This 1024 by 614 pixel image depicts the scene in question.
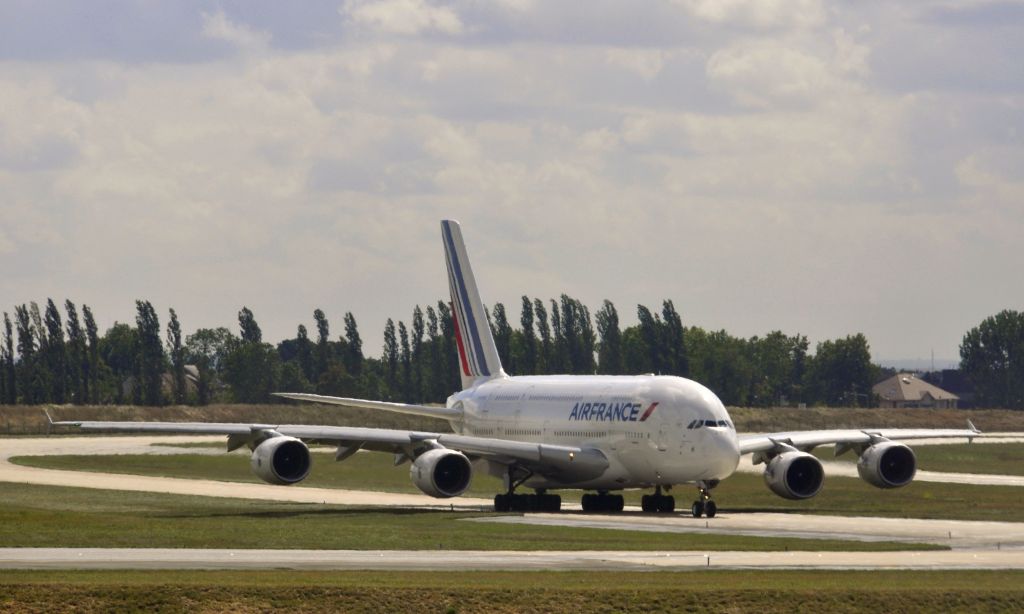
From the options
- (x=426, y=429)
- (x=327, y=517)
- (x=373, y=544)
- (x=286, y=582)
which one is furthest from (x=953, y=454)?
(x=286, y=582)

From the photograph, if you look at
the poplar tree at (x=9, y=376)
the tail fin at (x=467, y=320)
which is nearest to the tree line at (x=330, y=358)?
the poplar tree at (x=9, y=376)

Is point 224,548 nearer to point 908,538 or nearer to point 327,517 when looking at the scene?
point 327,517

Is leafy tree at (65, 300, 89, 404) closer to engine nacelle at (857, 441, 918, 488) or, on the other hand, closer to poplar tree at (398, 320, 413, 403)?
poplar tree at (398, 320, 413, 403)

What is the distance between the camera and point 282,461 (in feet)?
184

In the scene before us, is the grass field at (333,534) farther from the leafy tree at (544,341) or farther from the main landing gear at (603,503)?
the leafy tree at (544,341)

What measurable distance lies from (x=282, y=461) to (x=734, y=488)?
20416 millimetres

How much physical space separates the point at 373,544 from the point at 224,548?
353cm

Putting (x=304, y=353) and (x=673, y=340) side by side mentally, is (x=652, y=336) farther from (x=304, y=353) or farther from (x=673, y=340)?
(x=304, y=353)

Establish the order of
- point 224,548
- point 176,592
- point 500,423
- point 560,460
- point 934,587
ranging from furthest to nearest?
point 500,423 → point 560,460 → point 224,548 → point 934,587 → point 176,592

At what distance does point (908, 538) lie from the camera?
147 feet

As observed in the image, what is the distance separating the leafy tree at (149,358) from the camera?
150 metres

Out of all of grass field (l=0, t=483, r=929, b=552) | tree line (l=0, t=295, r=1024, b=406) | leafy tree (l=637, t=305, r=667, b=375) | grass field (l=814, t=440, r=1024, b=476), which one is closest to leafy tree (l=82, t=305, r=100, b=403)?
tree line (l=0, t=295, r=1024, b=406)

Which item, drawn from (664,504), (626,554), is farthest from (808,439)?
(626,554)

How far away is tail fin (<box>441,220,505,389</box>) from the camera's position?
70688 mm
